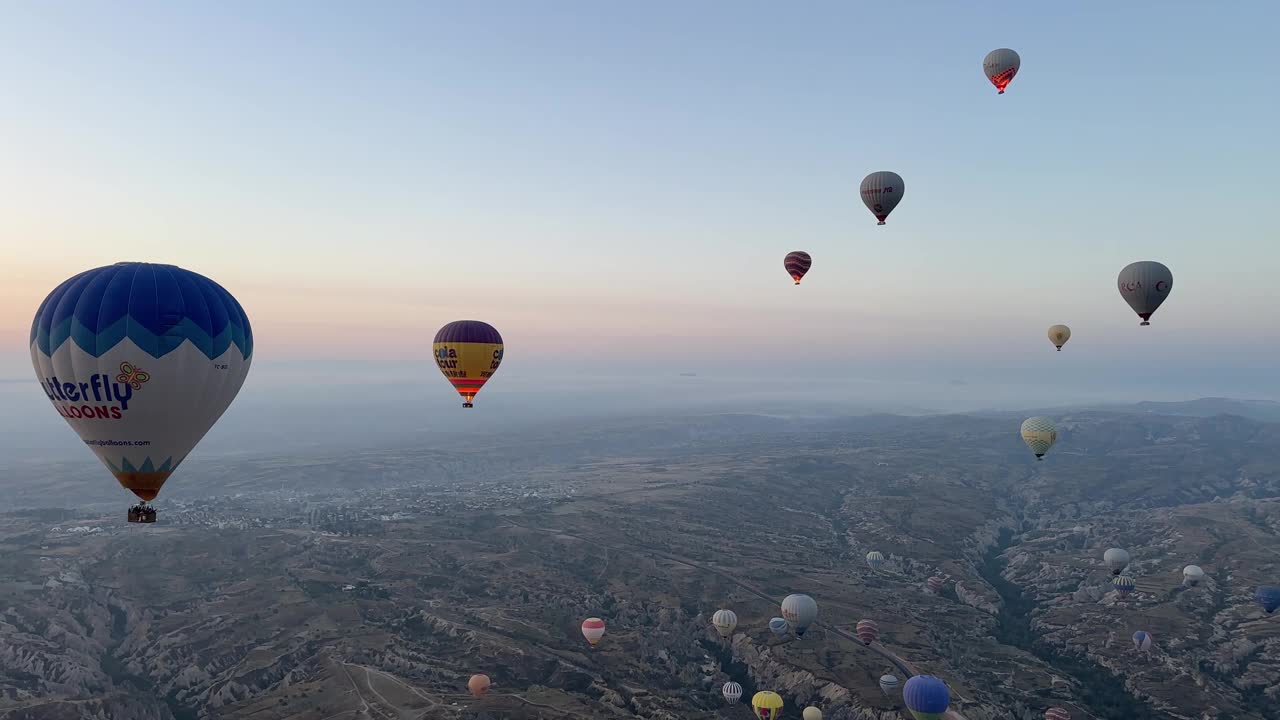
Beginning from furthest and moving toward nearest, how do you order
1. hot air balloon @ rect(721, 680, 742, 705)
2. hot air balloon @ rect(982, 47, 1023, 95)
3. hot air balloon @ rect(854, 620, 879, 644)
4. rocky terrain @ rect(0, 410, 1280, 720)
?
hot air balloon @ rect(854, 620, 879, 644), hot air balloon @ rect(721, 680, 742, 705), rocky terrain @ rect(0, 410, 1280, 720), hot air balloon @ rect(982, 47, 1023, 95)

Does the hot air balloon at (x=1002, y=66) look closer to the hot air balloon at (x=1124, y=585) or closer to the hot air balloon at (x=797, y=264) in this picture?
the hot air balloon at (x=797, y=264)

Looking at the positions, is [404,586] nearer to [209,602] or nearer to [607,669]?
[209,602]

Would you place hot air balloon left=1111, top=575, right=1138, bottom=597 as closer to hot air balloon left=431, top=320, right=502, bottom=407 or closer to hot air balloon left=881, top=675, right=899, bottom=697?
hot air balloon left=881, top=675, right=899, bottom=697

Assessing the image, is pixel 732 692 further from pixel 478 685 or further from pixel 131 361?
pixel 131 361

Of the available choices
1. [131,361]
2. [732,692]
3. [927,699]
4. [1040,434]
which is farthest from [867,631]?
[131,361]

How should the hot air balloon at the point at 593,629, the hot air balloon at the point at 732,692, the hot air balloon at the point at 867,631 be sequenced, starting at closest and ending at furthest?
the hot air balloon at the point at 732,692
the hot air balloon at the point at 593,629
the hot air balloon at the point at 867,631

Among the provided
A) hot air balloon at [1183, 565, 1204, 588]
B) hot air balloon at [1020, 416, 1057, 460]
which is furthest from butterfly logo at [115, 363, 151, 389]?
hot air balloon at [1183, 565, 1204, 588]

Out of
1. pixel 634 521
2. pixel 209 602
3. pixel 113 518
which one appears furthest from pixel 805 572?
pixel 113 518

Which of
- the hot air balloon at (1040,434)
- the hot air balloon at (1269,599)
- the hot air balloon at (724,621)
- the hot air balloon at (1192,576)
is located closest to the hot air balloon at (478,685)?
the hot air balloon at (724,621)
